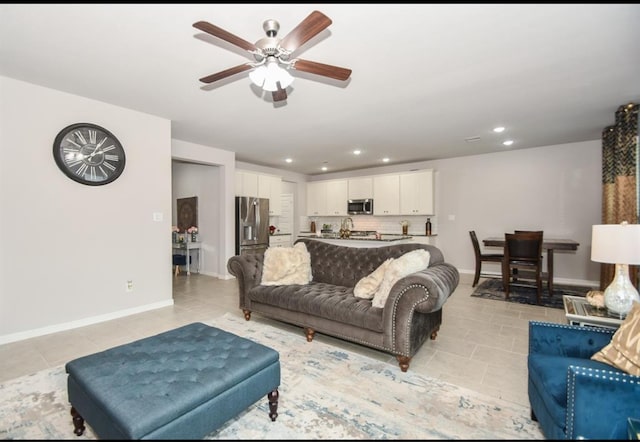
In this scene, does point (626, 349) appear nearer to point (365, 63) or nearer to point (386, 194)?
point (365, 63)

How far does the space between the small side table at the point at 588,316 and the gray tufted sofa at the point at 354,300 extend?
32.5 inches

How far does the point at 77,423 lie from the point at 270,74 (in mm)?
2475

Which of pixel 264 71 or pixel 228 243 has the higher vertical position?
pixel 264 71

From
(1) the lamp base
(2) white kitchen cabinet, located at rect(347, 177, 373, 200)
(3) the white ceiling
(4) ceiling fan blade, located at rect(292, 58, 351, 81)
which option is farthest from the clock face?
(2) white kitchen cabinet, located at rect(347, 177, 373, 200)

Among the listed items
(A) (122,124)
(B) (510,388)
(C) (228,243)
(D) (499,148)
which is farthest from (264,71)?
(D) (499,148)

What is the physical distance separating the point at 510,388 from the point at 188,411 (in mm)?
2166

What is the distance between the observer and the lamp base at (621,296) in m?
1.98

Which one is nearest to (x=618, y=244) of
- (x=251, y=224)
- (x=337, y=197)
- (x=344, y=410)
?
(x=344, y=410)

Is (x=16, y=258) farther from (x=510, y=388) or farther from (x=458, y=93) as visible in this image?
(x=458, y=93)

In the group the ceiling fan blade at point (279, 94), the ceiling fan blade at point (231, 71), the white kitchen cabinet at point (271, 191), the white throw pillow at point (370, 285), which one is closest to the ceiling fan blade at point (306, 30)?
the ceiling fan blade at point (231, 71)

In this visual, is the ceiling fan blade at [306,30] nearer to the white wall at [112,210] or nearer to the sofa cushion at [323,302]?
the sofa cushion at [323,302]

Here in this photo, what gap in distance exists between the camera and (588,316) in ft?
6.67

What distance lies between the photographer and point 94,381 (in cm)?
144

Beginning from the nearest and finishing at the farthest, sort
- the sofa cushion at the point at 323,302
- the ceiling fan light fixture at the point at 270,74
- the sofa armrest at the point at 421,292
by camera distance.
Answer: the ceiling fan light fixture at the point at 270,74 → the sofa armrest at the point at 421,292 → the sofa cushion at the point at 323,302
